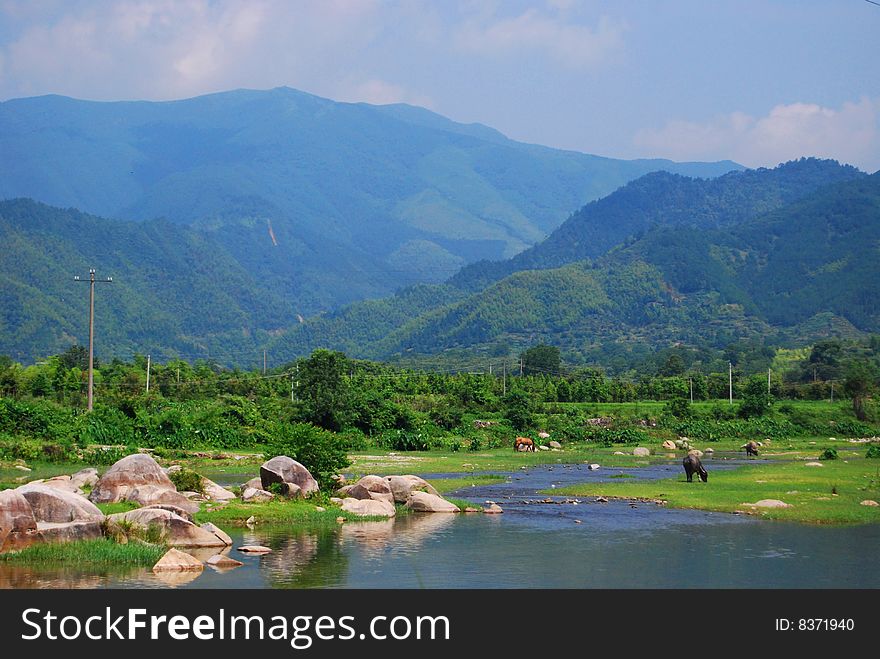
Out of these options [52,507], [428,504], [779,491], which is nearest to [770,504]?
[779,491]

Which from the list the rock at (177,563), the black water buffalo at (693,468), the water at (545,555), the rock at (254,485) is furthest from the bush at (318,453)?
the black water buffalo at (693,468)

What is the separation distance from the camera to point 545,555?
77.9ft

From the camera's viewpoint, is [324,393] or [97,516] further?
[324,393]

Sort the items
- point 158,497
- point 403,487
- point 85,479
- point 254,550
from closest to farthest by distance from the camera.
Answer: point 254,550 → point 158,497 → point 403,487 → point 85,479

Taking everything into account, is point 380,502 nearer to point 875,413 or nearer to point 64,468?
point 64,468

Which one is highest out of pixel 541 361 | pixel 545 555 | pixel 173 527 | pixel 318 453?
pixel 541 361

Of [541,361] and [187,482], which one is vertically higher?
[541,361]

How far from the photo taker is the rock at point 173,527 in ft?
77.7

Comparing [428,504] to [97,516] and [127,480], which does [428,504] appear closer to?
[127,480]

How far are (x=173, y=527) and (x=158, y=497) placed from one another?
13.1ft

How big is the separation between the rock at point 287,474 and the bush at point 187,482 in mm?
1783
